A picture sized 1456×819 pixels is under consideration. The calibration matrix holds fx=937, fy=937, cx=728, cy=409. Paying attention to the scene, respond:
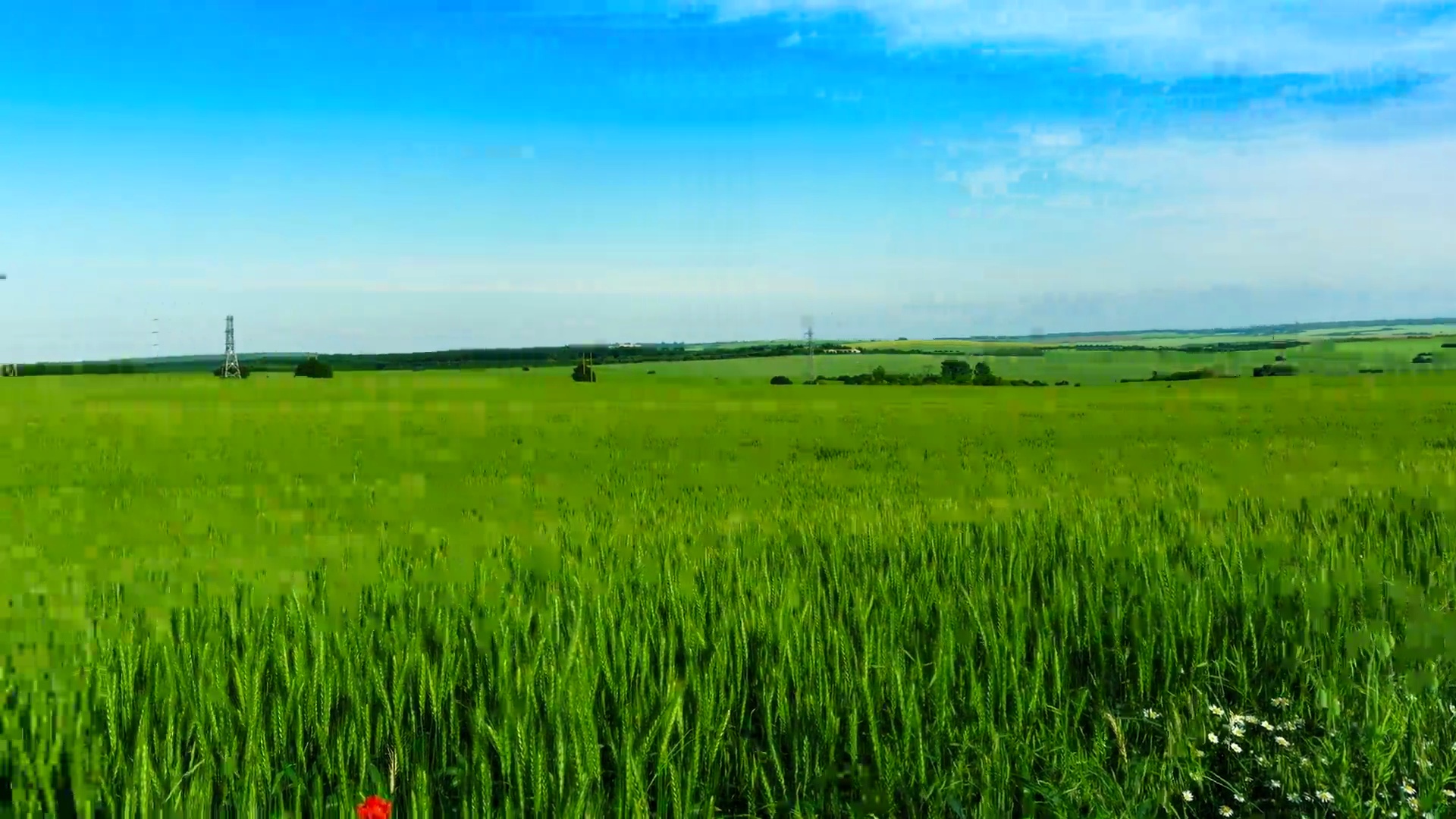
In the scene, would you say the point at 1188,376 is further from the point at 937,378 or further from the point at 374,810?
the point at 374,810

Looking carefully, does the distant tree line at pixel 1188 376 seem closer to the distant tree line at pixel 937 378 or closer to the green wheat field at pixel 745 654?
the distant tree line at pixel 937 378

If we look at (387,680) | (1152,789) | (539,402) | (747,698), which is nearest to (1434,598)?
(1152,789)

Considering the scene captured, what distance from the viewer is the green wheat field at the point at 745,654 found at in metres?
2.92

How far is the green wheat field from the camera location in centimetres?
292

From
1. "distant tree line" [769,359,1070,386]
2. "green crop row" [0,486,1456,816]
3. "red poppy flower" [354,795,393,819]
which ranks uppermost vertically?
"distant tree line" [769,359,1070,386]

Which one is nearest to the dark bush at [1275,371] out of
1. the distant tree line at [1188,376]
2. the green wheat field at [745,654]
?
the distant tree line at [1188,376]

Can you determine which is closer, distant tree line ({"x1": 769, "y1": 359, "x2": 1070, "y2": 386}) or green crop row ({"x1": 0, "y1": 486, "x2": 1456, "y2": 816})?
green crop row ({"x1": 0, "y1": 486, "x2": 1456, "y2": 816})

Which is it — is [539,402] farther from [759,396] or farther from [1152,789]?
[1152,789]

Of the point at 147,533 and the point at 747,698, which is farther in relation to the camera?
the point at 147,533

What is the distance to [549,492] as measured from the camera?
9844mm

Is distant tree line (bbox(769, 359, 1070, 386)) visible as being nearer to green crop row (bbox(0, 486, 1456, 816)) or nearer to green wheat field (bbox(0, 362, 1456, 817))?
green wheat field (bbox(0, 362, 1456, 817))

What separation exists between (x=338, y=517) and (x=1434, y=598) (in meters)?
8.10

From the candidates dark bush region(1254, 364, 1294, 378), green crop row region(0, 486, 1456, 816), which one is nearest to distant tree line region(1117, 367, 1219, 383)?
dark bush region(1254, 364, 1294, 378)

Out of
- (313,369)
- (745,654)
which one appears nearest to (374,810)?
(745,654)
